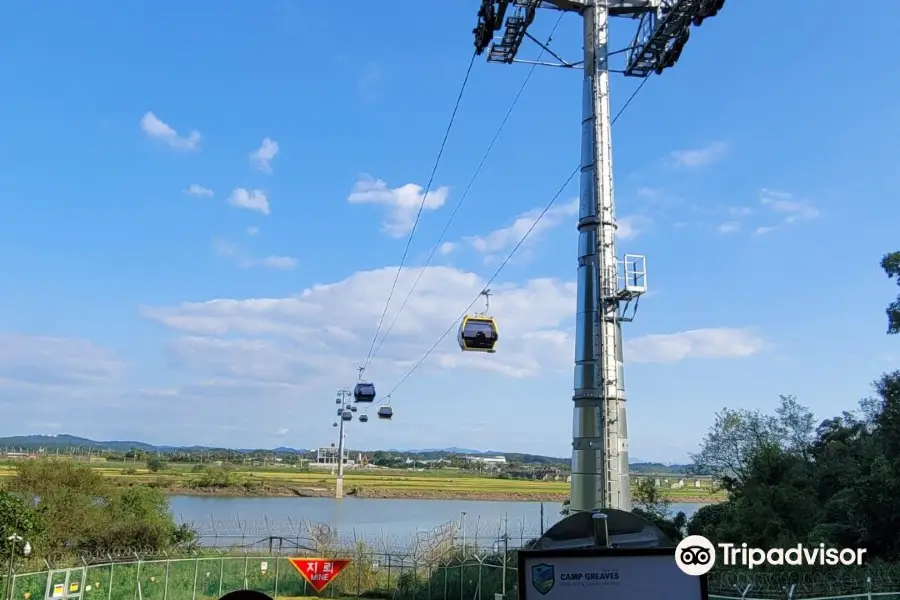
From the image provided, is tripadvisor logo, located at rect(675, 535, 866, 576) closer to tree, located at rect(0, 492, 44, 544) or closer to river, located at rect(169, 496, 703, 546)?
river, located at rect(169, 496, 703, 546)

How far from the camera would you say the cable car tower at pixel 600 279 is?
45.1 feet

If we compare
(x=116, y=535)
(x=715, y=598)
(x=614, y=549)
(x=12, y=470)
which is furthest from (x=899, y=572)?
(x=12, y=470)

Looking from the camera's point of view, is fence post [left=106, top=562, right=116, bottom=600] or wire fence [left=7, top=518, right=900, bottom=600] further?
fence post [left=106, top=562, right=116, bottom=600]

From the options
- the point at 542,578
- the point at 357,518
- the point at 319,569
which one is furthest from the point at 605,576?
the point at 357,518

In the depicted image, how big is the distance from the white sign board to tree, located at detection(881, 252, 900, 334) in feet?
67.7

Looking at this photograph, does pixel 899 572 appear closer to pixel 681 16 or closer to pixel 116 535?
pixel 681 16

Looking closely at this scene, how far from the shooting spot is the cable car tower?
13.7m

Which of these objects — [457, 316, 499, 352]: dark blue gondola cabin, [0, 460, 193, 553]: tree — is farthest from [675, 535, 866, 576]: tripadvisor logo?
[0, 460, 193, 553]: tree

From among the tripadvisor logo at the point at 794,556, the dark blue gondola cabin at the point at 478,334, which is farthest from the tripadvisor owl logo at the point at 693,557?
the dark blue gondola cabin at the point at 478,334

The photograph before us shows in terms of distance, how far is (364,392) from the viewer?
29422mm

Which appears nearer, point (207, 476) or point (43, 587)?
point (43, 587)

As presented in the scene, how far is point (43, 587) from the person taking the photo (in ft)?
62.1

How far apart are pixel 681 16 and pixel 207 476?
74596 mm

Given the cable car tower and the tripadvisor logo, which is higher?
the cable car tower
